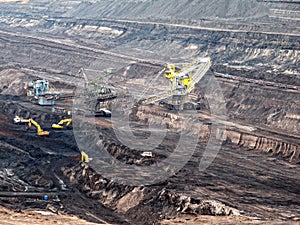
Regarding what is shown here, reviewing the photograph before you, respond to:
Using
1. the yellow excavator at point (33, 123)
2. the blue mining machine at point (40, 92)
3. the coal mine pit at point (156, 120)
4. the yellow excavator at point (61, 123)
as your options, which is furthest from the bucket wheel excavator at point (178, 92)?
the blue mining machine at point (40, 92)

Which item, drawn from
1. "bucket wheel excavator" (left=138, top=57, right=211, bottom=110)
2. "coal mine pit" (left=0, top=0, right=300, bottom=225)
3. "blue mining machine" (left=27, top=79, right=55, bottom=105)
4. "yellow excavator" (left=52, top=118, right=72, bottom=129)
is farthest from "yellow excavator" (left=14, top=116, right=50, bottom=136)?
"bucket wheel excavator" (left=138, top=57, right=211, bottom=110)

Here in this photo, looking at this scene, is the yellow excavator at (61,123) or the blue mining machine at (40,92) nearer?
the yellow excavator at (61,123)

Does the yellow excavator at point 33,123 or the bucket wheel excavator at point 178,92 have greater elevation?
the bucket wheel excavator at point 178,92

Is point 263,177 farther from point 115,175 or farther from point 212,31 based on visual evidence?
point 212,31

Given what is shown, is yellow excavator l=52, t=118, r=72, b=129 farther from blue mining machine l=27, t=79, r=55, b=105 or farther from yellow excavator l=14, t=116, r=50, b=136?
blue mining machine l=27, t=79, r=55, b=105

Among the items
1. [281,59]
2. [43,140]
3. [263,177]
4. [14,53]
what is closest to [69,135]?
[43,140]

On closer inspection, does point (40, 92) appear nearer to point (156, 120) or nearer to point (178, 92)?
point (156, 120)

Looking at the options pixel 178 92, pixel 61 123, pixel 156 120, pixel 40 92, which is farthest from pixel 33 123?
pixel 178 92

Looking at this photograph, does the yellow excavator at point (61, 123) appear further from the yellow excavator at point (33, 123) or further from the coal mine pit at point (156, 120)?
the yellow excavator at point (33, 123)
